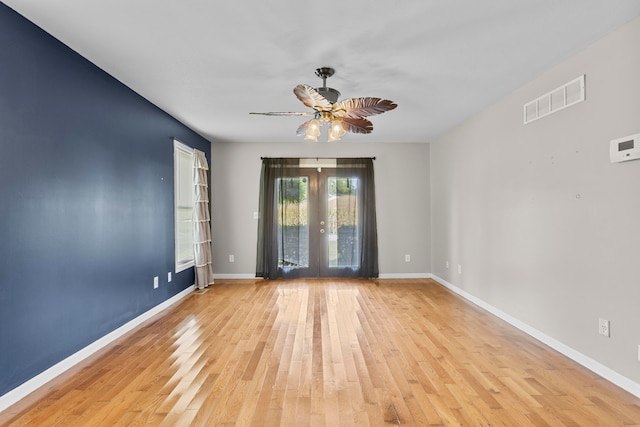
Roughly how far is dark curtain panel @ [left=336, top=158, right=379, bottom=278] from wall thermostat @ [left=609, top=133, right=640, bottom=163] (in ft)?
12.9

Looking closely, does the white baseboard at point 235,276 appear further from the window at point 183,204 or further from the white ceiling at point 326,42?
the white ceiling at point 326,42

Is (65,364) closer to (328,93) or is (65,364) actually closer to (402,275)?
(328,93)

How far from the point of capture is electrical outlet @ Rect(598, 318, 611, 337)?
2.47m

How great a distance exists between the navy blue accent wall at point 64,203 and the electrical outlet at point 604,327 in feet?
13.7

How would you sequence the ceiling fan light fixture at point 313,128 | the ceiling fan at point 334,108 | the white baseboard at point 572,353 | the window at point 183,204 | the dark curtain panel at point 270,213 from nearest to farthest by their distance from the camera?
1. the white baseboard at point 572,353
2. the ceiling fan at point 334,108
3. the ceiling fan light fixture at point 313,128
4. the window at point 183,204
5. the dark curtain panel at point 270,213

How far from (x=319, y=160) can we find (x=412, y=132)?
5.72 feet

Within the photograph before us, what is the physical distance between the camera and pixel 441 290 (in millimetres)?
5266

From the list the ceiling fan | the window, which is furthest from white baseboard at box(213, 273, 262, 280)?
the ceiling fan

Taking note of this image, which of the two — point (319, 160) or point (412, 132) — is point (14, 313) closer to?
point (319, 160)

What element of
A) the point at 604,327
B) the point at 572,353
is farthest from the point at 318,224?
the point at 604,327

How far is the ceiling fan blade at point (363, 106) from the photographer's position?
9.32 feet

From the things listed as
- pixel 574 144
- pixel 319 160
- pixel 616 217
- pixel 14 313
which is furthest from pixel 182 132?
pixel 616 217

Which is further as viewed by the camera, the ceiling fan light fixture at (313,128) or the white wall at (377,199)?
the white wall at (377,199)

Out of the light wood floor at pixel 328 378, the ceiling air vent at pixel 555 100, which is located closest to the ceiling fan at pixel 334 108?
the ceiling air vent at pixel 555 100
